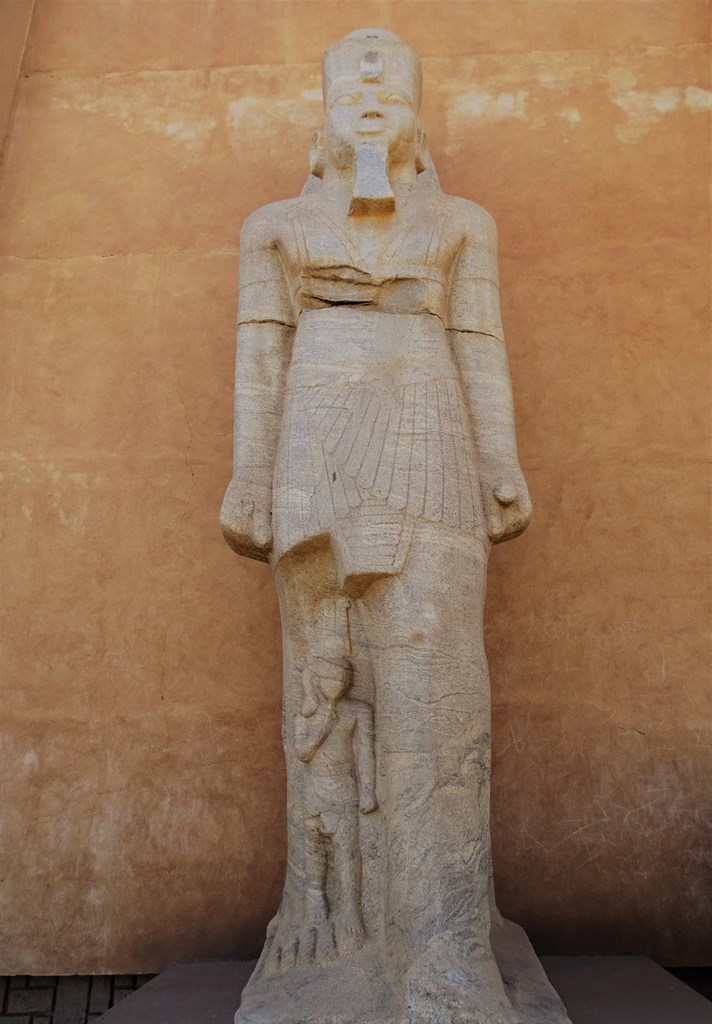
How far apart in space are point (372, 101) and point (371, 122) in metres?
0.09

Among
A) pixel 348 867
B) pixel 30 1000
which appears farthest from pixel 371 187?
pixel 30 1000

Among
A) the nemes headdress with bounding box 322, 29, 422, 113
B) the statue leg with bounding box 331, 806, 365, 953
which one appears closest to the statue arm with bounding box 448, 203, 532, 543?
the nemes headdress with bounding box 322, 29, 422, 113

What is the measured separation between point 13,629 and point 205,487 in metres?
1.08

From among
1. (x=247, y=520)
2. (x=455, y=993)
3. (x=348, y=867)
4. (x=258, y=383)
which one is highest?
(x=258, y=383)

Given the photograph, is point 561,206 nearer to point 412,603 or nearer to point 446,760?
point 412,603

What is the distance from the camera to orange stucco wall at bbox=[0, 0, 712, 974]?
3.84 m

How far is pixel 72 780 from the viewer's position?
4008 mm

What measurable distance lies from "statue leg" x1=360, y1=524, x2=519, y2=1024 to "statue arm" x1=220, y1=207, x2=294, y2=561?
475 millimetres

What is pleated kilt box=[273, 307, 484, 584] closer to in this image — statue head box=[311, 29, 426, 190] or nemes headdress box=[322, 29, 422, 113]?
statue head box=[311, 29, 426, 190]

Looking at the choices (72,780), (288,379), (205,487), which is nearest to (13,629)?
(72,780)

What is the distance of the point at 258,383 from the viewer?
10.6 feet

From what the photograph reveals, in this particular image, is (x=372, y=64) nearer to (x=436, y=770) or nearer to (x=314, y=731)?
(x=314, y=731)

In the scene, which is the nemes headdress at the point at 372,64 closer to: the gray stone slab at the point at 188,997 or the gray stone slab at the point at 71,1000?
the gray stone slab at the point at 188,997

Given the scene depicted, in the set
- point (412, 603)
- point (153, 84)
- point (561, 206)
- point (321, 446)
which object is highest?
point (153, 84)
